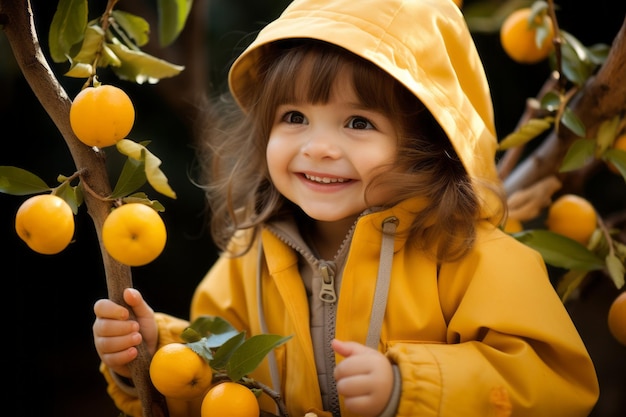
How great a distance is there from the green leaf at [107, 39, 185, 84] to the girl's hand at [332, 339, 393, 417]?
0.52 m

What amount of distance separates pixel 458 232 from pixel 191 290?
4.46ft

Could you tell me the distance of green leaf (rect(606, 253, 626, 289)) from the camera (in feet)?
4.25

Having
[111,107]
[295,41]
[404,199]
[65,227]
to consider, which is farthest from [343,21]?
[65,227]

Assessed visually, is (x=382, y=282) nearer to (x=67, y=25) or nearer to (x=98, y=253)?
(x=67, y=25)

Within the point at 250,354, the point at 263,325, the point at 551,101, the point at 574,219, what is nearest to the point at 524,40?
the point at 551,101

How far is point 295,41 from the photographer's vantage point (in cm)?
129

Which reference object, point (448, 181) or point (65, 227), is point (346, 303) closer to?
point (448, 181)

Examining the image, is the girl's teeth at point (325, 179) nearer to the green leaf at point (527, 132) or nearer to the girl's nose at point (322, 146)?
the girl's nose at point (322, 146)

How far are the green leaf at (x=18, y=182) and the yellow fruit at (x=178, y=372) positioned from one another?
31 centimetres

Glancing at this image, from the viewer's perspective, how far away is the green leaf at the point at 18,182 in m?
0.96

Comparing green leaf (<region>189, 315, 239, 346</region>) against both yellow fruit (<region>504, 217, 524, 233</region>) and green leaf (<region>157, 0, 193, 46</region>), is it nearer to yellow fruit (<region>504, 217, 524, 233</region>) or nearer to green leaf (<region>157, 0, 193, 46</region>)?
green leaf (<region>157, 0, 193, 46</region>)

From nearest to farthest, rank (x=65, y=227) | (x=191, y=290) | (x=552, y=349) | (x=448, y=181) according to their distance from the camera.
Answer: (x=65, y=227) < (x=552, y=349) < (x=448, y=181) < (x=191, y=290)

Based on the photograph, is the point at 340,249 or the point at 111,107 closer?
the point at 111,107

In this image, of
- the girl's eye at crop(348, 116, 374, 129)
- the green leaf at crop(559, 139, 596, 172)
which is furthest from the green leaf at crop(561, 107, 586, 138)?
the girl's eye at crop(348, 116, 374, 129)
